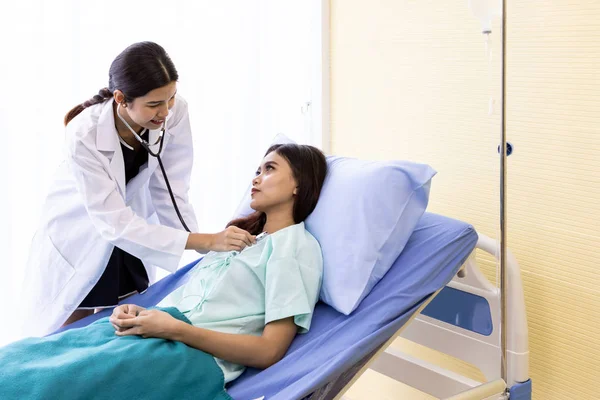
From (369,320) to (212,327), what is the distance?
14.7 inches

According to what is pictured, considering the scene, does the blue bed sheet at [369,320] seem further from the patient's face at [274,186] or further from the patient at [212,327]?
the patient's face at [274,186]

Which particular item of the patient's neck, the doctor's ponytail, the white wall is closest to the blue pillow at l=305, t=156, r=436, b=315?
the patient's neck

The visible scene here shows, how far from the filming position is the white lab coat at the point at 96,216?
1747 mm

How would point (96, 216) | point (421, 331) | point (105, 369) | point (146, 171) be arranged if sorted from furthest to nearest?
point (146, 171) < point (421, 331) < point (96, 216) < point (105, 369)

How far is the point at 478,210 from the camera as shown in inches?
75.7

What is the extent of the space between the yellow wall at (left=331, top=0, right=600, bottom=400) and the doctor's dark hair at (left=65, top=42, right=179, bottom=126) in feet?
2.67

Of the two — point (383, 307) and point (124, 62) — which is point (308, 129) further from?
point (383, 307)

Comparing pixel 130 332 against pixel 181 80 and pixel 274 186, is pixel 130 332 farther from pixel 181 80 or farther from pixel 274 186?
pixel 181 80

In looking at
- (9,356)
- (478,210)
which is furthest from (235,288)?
(478,210)

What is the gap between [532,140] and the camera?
179 centimetres

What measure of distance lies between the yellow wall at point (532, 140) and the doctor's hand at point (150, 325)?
2.98 ft

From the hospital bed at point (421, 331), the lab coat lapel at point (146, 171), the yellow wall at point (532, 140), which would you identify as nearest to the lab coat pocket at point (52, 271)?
the hospital bed at point (421, 331)

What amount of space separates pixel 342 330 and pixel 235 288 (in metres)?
0.29

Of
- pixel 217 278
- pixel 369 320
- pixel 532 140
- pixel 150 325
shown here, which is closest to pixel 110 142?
pixel 217 278
